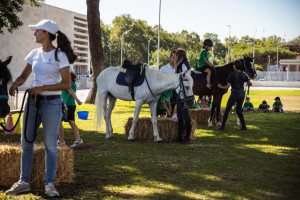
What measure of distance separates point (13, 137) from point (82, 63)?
105093 millimetres

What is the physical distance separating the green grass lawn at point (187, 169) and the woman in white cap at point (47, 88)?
21.4 inches

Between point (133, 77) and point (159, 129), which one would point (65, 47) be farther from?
point (159, 129)

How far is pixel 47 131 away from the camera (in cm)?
497

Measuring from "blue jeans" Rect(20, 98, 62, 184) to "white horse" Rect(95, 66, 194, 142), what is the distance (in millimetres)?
4721

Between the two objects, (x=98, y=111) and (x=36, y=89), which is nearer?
(x=36, y=89)

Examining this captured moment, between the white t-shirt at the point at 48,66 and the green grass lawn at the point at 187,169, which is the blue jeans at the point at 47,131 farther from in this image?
the green grass lawn at the point at 187,169

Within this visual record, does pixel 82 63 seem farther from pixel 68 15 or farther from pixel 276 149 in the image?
pixel 276 149

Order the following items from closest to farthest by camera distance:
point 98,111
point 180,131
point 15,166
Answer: point 15,166 < point 180,131 < point 98,111

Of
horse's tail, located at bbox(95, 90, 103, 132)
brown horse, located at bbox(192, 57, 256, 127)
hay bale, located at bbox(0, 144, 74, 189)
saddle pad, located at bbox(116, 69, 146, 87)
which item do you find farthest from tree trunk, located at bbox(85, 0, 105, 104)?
hay bale, located at bbox(0, 144, 74, 189)

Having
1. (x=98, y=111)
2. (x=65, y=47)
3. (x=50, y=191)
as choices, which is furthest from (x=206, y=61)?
(x=50, y=191)

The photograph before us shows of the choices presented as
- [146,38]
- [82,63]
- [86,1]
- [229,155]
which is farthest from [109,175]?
[82,63]

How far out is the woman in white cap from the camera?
4871 mm

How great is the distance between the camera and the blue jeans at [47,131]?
4957 mm

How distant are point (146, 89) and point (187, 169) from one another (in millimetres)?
3302
